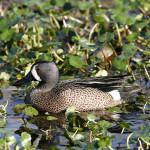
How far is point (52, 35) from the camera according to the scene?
10.6m

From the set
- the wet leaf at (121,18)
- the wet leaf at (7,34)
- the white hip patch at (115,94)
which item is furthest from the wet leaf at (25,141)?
the wet leaf at (121,18)

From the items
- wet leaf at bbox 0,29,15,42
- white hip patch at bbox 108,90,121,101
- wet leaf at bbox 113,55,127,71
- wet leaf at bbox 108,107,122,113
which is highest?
wet leaf at bbox 0,29,15,42

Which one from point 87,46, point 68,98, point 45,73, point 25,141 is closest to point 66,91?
point 68,98

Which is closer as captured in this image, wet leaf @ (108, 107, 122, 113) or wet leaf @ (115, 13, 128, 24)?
wet leaf @ (108, 107, 122, 113)

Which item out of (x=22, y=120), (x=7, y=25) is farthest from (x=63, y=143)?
(x=7, y=25)

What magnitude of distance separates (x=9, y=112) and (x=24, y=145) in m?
1.87

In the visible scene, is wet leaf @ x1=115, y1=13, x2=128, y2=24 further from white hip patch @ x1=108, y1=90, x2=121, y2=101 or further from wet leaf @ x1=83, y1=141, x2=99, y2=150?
wet leaf @ x1=83, y1=141, x2=99, y2=150

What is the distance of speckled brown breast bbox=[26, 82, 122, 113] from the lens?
7387 millimetres

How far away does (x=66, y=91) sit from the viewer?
7.41m

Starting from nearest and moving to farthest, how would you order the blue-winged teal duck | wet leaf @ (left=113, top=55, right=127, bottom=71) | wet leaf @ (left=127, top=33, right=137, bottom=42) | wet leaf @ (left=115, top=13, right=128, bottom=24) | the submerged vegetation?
the submerged vegetation
the blue-winged teal duck
wet leaf @ (left=113, top=55, right=127, bottom=71)
wet leaf @ (left=127, top=33, right=137, bottom=42)
wet leaf @ (left=115, top=13, right=128, bottom=24)

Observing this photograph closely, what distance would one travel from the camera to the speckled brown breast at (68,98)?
24.2 ft

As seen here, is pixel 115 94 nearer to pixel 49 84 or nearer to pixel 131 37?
pixel 49 84

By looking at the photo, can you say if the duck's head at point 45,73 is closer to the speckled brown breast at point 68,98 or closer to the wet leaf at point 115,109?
the speckled brown breast at point 68,98

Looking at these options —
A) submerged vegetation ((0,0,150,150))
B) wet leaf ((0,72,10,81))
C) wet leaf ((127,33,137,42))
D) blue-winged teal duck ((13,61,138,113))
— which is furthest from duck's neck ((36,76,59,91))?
wet leaf ((127,33,137,42))
